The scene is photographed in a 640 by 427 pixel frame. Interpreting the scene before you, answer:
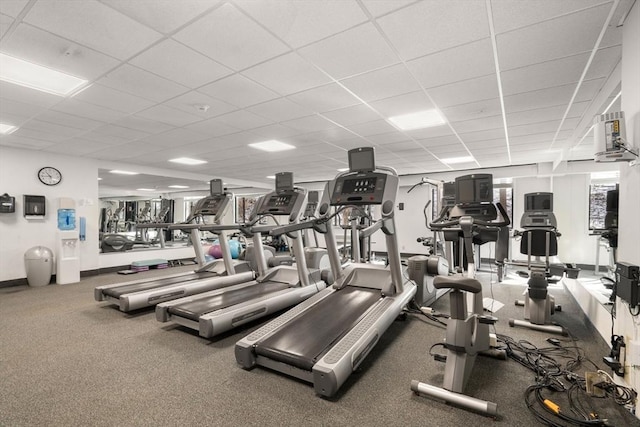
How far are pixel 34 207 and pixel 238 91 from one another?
529cm

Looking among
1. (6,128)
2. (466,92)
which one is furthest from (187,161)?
(466,92)

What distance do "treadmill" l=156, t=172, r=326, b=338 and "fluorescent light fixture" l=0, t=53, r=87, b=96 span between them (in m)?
2.32

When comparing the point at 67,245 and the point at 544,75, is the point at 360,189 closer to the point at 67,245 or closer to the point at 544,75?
the point at 544,75

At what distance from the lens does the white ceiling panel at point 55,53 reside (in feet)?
7.50

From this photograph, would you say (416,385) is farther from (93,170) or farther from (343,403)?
(93,170)

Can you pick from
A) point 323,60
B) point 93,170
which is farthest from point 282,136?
point 93,170

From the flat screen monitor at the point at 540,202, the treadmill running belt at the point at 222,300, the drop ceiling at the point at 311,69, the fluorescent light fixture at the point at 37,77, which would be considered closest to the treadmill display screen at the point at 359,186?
the drop ceiling at the point at 311,69

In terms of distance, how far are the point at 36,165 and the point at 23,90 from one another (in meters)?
3.66

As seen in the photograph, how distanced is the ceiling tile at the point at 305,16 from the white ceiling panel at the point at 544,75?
1783 millimetres

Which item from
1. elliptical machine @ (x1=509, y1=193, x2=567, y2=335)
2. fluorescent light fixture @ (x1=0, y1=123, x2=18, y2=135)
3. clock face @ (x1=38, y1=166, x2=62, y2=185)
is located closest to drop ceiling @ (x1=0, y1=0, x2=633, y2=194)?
fluorescent light fixture @ (x1=0, y1=123, x2=18, y2=135)

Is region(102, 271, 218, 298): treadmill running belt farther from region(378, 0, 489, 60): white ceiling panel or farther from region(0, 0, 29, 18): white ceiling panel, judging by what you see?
region(378, 0, 489, 60): white ceiling panel

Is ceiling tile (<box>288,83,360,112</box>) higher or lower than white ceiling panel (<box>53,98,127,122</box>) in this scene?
higher

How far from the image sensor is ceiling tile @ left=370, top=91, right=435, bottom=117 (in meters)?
3.54

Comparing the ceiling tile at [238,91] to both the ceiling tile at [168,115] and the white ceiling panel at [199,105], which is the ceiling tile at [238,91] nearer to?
the white ceiling panel at [199,105]
